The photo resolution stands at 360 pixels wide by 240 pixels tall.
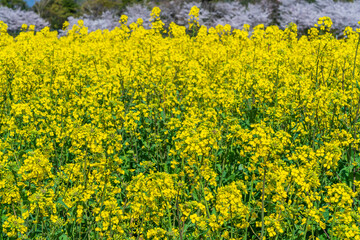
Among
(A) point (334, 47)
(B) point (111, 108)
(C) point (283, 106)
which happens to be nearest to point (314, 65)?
(A) point (334, 47)

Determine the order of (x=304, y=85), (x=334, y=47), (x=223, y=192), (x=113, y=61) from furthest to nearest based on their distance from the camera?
(x=113, y=61) < (x=334, y=47) < (x=304, y=85) < (x=223, y=192)

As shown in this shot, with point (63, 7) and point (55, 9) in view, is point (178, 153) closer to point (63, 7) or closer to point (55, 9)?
point (55, 9)

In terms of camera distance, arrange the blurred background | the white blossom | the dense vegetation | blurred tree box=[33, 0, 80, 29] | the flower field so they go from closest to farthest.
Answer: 1. the flower field
2. the blurred background
3. the white blossom
4. the dense vegetation
5. blurred tree box=[33, 0, 80, 29]

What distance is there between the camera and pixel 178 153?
3.90 metres

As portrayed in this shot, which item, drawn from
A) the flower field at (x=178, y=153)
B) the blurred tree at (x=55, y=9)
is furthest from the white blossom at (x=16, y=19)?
the flower field at (x=178, y=153)

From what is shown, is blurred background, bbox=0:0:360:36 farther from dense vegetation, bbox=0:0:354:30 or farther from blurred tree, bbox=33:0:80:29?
blurred tree, bbox=33:0:80:29

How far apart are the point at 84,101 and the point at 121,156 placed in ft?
2.87

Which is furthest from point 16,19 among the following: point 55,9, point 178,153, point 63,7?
point 178,153

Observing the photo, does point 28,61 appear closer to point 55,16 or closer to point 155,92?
point 155,92

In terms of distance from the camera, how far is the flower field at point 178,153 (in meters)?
2.90

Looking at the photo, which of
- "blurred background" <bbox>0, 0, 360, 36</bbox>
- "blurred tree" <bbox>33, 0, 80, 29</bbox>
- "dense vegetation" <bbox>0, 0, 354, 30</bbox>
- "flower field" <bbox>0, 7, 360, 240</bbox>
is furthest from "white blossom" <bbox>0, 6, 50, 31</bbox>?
"flower field" <bbox>0, 7, 360, 240</bbox>

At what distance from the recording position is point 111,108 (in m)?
4.32

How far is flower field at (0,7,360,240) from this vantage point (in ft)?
9.52

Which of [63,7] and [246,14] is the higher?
[246,14]
